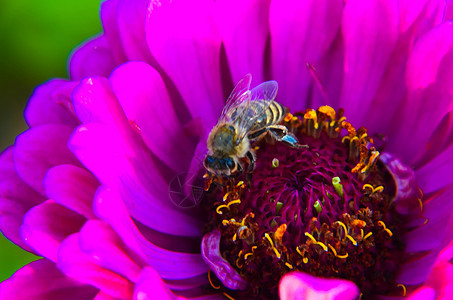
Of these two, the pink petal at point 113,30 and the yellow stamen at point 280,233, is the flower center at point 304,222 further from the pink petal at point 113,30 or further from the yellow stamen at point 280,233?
the pink petal at point 113,30

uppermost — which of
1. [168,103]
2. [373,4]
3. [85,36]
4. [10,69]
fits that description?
[373,4]

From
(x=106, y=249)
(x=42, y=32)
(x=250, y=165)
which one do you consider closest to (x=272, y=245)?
(x=250, y=165)

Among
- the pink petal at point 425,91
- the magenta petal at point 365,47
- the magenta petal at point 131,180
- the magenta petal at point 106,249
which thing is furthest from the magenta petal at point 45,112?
the pink petal at point 425,91

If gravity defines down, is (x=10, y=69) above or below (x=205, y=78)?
below

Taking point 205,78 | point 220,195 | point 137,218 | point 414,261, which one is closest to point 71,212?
point 137,218

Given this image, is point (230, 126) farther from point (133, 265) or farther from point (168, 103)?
point (133, 265)

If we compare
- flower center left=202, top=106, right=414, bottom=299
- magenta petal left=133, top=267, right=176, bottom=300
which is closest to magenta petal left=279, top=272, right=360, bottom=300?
magenta petal left=133, top=267, right=176, bottom=300
